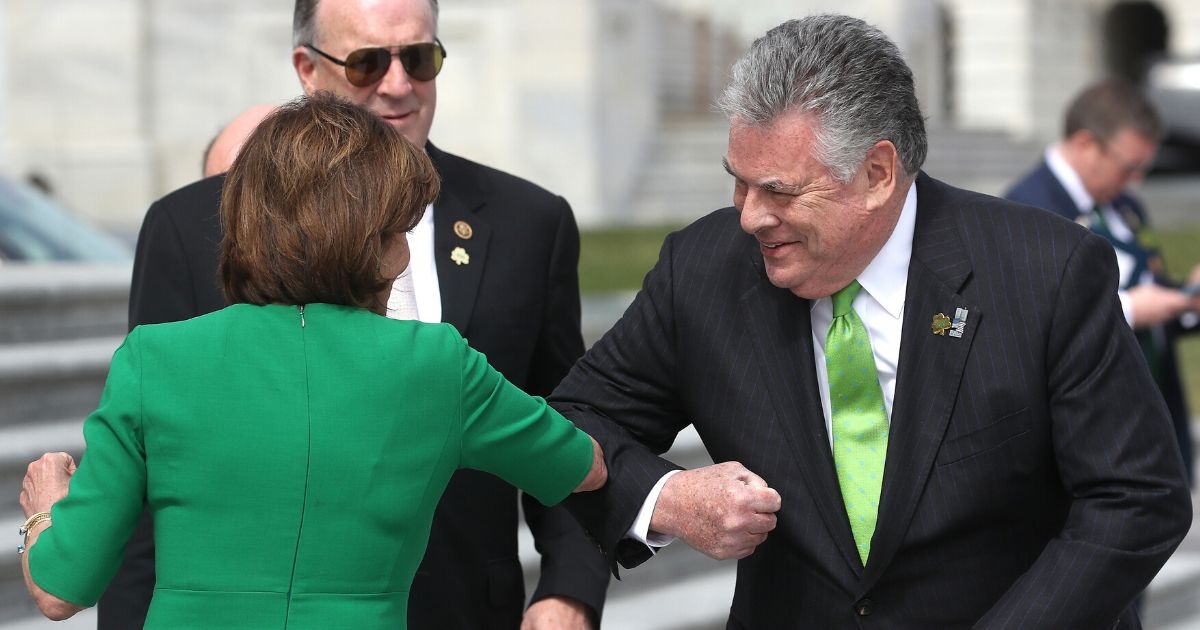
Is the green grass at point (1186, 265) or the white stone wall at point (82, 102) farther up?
the white stone wall at point (82, 102)

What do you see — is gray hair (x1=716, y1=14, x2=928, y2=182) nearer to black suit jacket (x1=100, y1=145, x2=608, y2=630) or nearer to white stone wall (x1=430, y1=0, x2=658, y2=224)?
black suit jacket (x1=100, y1=145, x2=608, y2=630)

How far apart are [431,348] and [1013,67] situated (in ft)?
66.2

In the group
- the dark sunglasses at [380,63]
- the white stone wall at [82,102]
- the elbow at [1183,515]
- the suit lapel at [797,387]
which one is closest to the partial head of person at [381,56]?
the dark sunglasses at [380,63]

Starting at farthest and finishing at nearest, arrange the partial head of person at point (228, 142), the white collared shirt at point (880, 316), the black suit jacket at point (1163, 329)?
1. the black suit jacket at point (1163, 329)
2. the partial head of person at point (228, 142)
3. the white collared shirt at point (880, 316)

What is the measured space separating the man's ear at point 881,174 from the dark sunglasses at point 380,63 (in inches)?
37.5

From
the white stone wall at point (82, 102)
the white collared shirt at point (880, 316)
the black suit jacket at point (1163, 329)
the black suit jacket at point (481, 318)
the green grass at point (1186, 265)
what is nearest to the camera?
the white collared shirt at point (880, 316)

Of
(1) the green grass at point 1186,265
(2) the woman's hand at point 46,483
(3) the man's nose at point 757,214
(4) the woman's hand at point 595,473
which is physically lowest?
(1) the green grass at point 1186,265

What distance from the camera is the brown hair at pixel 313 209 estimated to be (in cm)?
251

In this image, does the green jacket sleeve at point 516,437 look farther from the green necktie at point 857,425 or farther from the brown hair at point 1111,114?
the brown hair at point 1111,114

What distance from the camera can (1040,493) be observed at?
2943 millimetres

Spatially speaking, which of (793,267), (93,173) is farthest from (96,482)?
(93,173)

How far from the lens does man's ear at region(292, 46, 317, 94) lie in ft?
11.7

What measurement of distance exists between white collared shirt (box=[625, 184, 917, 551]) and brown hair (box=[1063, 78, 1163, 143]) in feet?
9.68

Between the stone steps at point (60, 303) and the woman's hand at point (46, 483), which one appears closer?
the woman's hand at point (46, 483)
